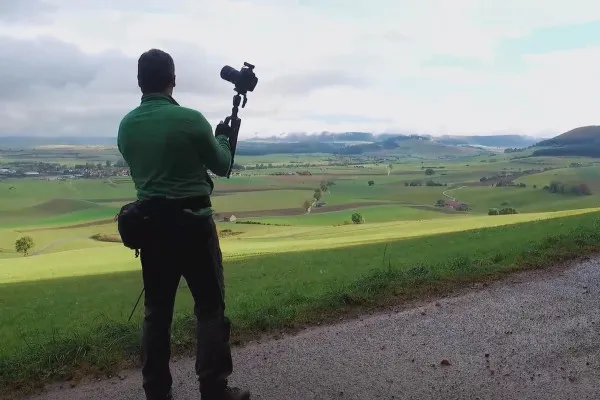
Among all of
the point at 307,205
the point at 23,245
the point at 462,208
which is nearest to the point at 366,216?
the point at 307,205

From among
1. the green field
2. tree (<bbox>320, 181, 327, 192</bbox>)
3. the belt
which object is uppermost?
the belt

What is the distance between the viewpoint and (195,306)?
4.84 m

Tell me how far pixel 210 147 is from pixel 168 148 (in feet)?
1.11

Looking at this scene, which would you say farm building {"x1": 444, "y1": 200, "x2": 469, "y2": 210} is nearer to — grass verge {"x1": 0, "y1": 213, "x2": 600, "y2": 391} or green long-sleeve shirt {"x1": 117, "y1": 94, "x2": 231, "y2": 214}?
grass verge {"x1": 0, "y1": 213, "x2": 600, "y2": 391}

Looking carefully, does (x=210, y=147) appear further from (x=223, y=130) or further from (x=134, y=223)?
(x=134, y=223)

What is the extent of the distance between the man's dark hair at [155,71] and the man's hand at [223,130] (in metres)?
0.59

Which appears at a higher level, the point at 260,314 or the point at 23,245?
the point at 260,314

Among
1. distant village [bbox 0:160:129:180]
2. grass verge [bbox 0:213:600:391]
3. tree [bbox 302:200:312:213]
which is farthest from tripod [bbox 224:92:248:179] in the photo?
distant village [bbox 0:160:129:180]

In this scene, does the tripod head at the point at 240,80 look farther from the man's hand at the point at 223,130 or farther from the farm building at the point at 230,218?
the farm building at the point at 230,218

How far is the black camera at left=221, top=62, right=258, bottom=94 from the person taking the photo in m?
5.22

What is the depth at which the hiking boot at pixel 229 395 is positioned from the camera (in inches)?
190

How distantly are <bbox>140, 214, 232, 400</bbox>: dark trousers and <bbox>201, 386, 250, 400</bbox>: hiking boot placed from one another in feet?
0.16

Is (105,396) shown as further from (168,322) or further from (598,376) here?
(598,376)

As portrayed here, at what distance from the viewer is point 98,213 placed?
3447 inches
